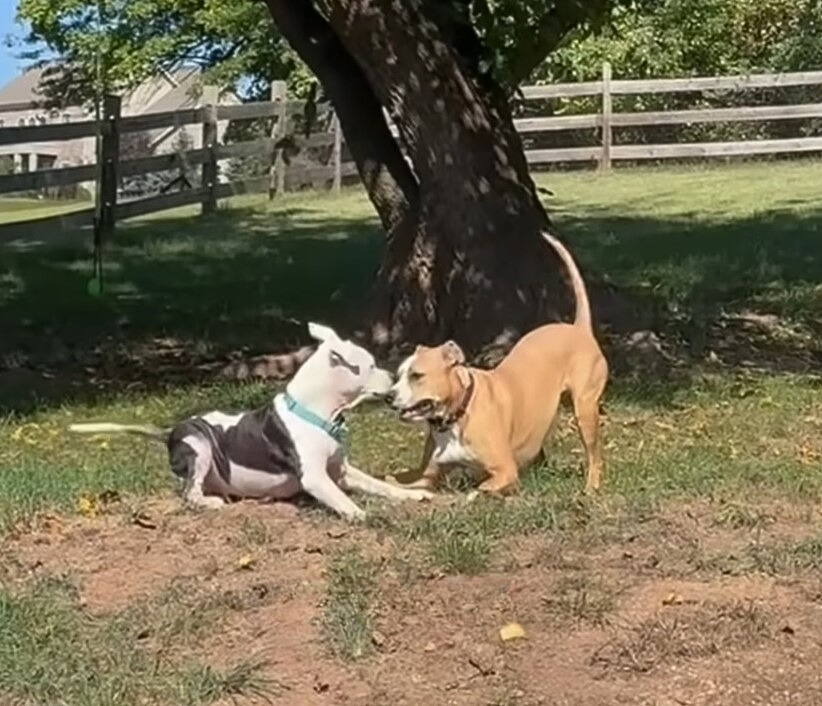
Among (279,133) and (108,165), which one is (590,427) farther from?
(279,133)

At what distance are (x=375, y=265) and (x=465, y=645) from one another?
418 inches

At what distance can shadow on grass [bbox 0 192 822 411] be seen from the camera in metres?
10.8

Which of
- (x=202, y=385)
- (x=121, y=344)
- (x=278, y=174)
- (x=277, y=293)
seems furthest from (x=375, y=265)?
(x=278, y=174)

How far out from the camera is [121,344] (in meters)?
11.3

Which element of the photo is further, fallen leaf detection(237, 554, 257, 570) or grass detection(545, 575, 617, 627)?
fallen leaf detection(237, 554, 257, 570)

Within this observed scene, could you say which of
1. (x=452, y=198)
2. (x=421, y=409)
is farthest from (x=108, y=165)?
(x=421, y=409)

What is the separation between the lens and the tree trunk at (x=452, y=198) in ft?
30.9

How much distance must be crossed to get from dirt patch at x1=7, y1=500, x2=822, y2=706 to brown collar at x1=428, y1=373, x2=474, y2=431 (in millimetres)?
526

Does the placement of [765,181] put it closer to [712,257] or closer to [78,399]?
[712,257]

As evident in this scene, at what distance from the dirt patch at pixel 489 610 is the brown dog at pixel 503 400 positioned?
56 centimetres

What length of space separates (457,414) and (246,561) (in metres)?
1.04

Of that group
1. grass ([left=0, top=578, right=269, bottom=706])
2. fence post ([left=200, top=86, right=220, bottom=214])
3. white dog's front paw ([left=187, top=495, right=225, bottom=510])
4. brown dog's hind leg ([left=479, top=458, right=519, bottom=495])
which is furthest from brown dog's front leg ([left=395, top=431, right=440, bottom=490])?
fence post ([left=200, top=86, right=220, bottom=214])

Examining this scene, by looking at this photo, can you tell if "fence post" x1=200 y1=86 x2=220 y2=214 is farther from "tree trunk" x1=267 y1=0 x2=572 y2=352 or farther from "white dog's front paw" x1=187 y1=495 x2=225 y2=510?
"white dog's front paw" x1=187 y1=495 x2=225 y2=510

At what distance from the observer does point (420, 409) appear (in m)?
5.70
